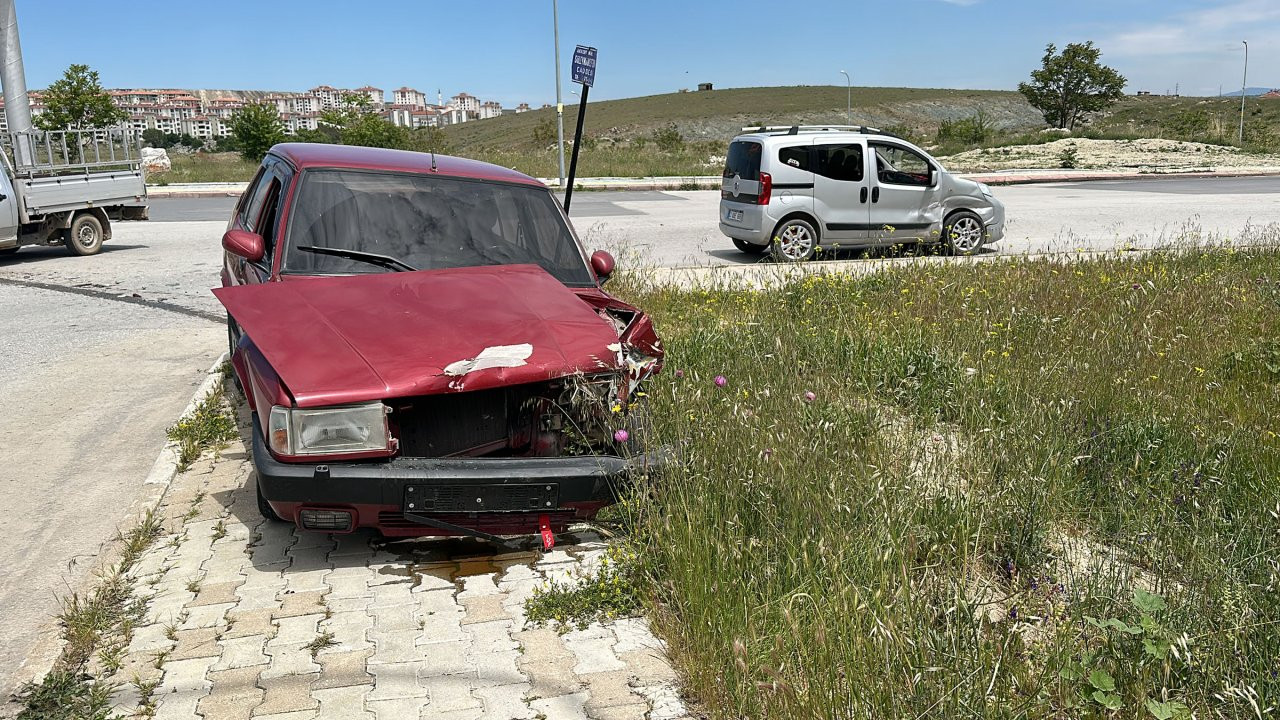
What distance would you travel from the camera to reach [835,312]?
8.66 m

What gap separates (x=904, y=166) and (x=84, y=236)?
40.9ft

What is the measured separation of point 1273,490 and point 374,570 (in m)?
4.06

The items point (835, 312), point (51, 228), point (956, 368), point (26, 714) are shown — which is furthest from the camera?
point (51, 228)

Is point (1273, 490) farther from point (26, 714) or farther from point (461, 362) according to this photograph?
point (26, 714)

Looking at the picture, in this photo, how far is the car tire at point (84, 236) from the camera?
49.2 ft

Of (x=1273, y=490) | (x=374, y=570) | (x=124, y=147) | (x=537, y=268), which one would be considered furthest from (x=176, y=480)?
(x=124, y=147)

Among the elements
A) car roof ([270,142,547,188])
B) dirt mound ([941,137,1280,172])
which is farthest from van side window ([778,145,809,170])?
dirt mound ([941,137,1280,172])

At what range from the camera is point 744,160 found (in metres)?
14.4

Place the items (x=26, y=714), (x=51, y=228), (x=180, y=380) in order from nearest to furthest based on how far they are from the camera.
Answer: (x=26, y=714) < (x=180, y=380) < (x=51, y=228)

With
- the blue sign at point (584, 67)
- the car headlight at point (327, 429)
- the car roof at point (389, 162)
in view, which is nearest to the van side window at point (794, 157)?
the blue sign at point (584, 67)

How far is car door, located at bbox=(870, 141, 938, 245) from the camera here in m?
14.3

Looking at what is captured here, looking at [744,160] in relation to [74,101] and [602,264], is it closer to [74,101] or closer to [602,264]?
[602,264]

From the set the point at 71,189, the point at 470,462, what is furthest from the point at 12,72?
the point at 470,462

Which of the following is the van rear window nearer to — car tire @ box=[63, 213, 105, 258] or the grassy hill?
car tire @ box=[63, 213, 105, 258]
